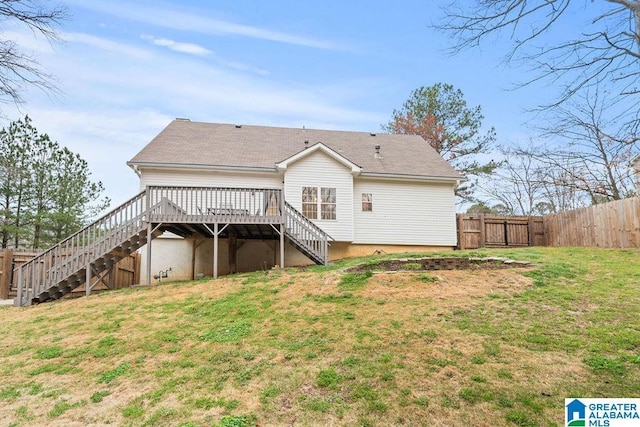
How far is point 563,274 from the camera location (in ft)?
32.9

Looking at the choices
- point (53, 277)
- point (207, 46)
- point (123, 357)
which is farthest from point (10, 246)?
point (123, 357)

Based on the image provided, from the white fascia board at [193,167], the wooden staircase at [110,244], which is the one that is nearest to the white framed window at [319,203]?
the white fascia board at [193,167]

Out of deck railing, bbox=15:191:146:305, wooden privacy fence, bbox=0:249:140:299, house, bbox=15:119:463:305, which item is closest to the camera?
deck railing, bbox=15:191:146:305

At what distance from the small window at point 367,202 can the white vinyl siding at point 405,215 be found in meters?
0.13

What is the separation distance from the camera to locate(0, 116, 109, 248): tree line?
865 inches

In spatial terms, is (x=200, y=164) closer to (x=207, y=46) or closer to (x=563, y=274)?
(x=207, y=46)

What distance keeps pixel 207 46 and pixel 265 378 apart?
39.4ft

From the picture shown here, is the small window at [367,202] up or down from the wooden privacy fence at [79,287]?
up

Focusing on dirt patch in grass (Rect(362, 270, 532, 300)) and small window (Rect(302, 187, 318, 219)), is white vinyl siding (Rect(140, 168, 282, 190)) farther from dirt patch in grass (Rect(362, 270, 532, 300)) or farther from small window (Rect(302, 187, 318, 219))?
dirt patch in grass (Rect(362, 270, 532, 300))

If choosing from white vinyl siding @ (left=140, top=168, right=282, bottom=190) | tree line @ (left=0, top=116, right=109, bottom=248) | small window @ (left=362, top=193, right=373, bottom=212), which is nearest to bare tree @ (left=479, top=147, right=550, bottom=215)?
small window @ (left=362, top=193, right=373, bottom=212)

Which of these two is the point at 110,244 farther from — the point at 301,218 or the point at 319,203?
the point at 319,203

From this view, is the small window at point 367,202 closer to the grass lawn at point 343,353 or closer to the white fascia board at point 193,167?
the white fascia board at point 193,167

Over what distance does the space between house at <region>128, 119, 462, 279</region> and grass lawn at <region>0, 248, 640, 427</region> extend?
5532 mm

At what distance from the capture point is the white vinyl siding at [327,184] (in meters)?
16.0
